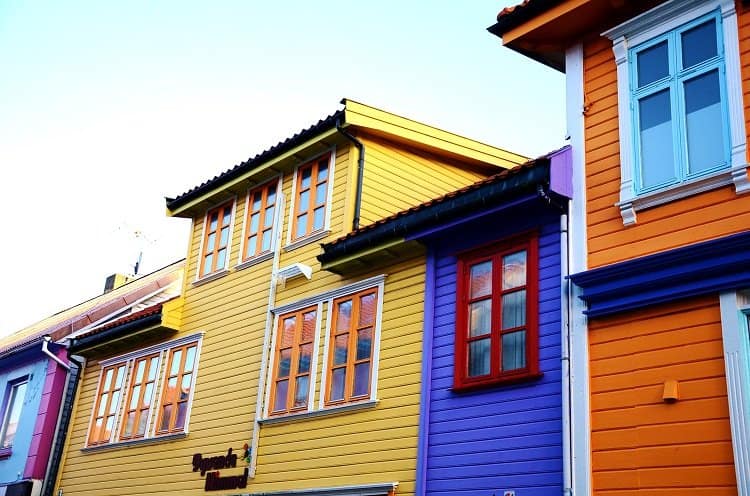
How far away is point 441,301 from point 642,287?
3.43m

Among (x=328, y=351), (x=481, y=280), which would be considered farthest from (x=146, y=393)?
(x=481, y=280)

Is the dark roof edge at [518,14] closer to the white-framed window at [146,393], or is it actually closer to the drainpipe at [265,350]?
the drainpipe at [265,350]

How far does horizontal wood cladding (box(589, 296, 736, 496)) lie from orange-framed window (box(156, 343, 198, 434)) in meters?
9.50

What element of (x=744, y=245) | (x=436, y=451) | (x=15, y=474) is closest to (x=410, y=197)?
(x=436, y=451)

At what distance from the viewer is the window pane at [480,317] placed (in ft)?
38.0

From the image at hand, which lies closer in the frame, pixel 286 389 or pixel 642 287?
pixel 642 287

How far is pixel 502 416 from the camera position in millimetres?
10781

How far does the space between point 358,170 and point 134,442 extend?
714cm

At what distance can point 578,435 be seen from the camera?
31.7 feet

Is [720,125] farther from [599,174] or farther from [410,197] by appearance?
[410,197]

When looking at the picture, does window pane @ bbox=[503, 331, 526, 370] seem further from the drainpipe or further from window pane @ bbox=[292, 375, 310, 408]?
the drainpipe

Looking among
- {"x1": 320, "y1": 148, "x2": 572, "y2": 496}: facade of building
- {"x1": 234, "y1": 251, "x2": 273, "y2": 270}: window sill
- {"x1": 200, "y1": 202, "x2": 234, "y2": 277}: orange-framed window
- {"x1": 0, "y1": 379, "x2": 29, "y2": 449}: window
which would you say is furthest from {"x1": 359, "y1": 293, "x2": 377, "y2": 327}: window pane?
{"x1": 0, "y1": 379, "x2": 29, "y2": 449}: window

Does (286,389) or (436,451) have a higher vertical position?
(286,389)

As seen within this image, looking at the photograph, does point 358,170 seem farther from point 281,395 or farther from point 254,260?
point 281,395
